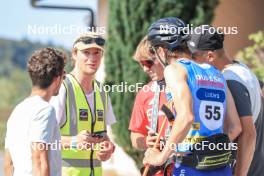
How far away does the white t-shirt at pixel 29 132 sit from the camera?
4191 mm

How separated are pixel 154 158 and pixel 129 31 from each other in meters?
6.24

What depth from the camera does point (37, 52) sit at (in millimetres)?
4414

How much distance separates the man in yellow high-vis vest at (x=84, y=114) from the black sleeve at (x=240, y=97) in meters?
1.11

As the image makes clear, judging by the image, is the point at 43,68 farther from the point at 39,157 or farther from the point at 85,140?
the point at 85,140

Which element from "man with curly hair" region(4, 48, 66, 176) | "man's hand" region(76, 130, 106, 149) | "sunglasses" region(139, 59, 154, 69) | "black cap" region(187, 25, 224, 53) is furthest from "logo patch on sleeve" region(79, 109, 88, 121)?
"black cap" region(187, 25, 224, 53)

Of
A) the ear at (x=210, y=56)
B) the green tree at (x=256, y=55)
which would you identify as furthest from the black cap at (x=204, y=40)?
the green tree at (x=256, y=55)

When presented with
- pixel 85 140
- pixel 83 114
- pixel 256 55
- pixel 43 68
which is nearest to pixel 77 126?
pixel 83 114

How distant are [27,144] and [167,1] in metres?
6.17

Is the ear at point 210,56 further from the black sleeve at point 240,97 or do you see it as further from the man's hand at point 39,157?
the man's hand at point 39,157

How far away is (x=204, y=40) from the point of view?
15.1 ft

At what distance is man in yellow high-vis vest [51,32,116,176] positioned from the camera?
5.15m

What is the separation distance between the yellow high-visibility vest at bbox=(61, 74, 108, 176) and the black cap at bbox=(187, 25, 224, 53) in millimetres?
1076

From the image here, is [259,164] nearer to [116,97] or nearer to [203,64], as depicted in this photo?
[203,64]

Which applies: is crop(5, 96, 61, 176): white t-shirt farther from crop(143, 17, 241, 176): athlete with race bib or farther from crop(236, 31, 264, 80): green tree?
crop(236, 31, 264, 80): green tree
